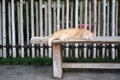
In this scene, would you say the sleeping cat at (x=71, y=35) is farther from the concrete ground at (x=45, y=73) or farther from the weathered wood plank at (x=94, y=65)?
the concrete ground at (x=45, y=73)

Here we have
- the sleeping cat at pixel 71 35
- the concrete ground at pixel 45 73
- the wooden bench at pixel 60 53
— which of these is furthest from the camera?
the concrete ground at pixel 45 73

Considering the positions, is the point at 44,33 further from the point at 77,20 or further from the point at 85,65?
the point at 85,65

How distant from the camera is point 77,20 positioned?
879 cm

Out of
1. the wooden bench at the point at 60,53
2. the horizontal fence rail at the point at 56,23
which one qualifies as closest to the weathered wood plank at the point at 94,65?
the wooden bench at the point at 60,53

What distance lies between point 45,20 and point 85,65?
7.00 ft

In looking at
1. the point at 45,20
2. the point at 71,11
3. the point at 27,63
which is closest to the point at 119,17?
the point at 71,11

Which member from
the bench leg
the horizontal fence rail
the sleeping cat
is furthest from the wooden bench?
the horizontal fence rail

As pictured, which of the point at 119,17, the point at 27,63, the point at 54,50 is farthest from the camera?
the point at 119,17

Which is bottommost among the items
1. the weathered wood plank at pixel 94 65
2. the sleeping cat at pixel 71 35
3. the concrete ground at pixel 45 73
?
the concrete ground at pixel 45 73

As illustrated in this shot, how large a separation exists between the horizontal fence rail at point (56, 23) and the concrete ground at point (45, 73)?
84 centimetres

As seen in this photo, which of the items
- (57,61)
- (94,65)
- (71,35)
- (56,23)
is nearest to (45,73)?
(57,61)

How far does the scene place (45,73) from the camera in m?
7.46

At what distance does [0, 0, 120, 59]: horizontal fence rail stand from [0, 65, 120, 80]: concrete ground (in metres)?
0.84

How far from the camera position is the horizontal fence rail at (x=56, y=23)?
8734mm
